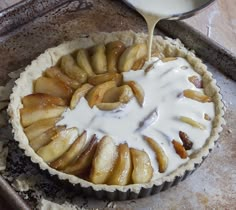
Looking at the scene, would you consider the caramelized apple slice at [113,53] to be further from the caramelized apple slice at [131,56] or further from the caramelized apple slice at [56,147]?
the caramelized apple slice at [56,147]

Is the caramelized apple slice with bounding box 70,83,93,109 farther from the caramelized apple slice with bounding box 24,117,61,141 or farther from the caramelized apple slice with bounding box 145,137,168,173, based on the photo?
the caramelized apple slice with bounding box 145,137,168,173

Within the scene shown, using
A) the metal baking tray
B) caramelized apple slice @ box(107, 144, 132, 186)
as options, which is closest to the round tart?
caramelized apple slice @ box(107, 144, 132, 186)

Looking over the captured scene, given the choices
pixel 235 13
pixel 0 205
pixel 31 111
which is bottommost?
pixel 235 13

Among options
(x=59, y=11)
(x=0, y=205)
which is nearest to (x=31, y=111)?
(x=0, y=205)

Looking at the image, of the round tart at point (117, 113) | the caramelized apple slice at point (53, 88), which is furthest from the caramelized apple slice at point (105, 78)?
the caramelized apple slice at point (53, 88)

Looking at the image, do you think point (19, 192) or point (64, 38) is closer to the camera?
point (19, 192)

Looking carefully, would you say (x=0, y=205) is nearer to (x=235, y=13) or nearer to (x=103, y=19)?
(x=103, y=19)

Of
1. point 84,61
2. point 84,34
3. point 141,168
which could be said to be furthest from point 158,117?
point 84,34
